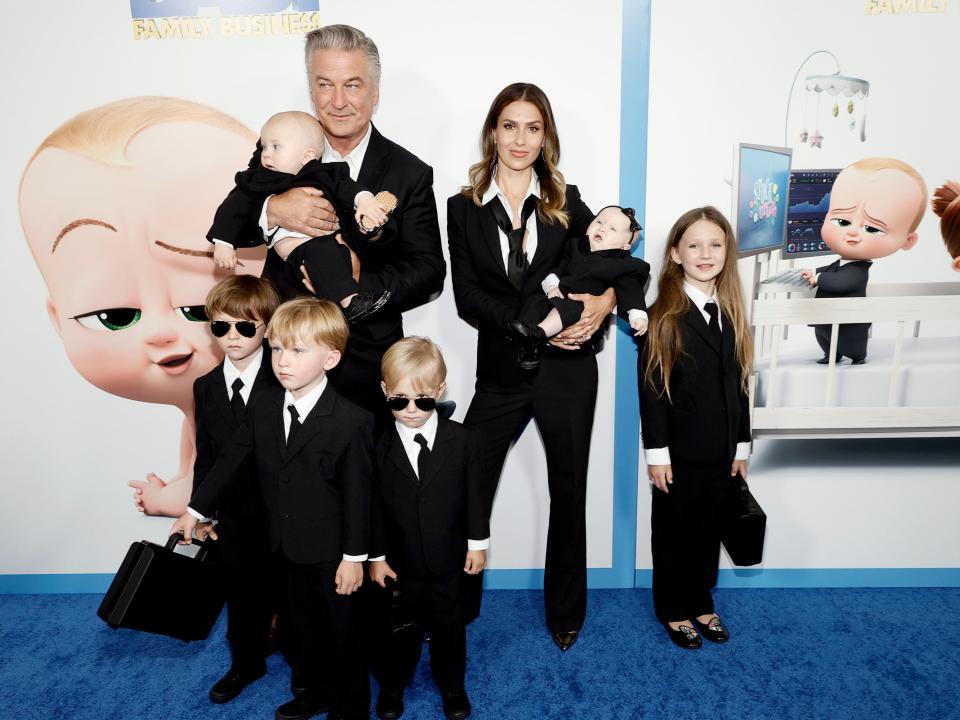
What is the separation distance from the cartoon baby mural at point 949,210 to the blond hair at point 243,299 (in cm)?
264

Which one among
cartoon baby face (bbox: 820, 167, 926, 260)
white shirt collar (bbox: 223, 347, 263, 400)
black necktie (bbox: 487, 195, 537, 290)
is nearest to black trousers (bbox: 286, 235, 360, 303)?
white shirt collar (bbox: 223, 347, 263, 400)

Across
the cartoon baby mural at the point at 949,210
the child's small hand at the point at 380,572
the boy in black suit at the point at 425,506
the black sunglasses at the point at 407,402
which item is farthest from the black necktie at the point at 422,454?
the cartoon baby mural at the point at 949,210

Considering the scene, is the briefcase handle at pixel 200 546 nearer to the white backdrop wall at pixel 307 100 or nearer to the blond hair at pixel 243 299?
the white backdrop wall at pixel 307 100

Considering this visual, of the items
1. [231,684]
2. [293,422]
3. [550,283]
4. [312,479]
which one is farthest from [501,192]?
[231,684]

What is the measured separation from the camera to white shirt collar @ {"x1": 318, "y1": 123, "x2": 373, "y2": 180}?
7.90ft

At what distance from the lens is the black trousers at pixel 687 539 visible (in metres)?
2.64

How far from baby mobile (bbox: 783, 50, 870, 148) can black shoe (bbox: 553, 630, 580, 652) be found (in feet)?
7.12

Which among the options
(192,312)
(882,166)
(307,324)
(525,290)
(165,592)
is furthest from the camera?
(192,312)

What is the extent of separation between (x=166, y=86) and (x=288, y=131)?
883mm

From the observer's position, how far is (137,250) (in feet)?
9.14

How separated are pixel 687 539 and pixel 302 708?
1569 mm

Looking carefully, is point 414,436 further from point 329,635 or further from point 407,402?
point 329,635

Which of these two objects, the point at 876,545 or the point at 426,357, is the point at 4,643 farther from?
the point at 876,545

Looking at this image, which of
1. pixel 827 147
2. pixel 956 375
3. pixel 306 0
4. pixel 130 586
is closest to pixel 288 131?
pixel 306 0
